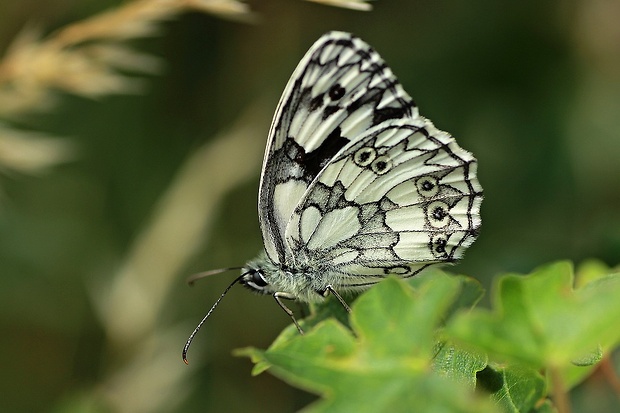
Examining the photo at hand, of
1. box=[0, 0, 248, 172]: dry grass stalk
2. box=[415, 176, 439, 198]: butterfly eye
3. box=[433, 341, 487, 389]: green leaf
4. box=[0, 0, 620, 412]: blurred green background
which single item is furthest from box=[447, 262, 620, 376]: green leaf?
box=[0, 0, 620, 412]: blurred green background

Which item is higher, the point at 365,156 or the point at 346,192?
the point at 365,156

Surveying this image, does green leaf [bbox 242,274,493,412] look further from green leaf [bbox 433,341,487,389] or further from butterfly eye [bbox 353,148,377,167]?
butterfly eye [bbox 353,148,377,167]

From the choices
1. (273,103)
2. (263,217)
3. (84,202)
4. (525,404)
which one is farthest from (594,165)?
(525,404)

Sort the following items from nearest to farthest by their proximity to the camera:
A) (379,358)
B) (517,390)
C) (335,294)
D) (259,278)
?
(379,358) < (517,390) < (335,294) < (259,278)

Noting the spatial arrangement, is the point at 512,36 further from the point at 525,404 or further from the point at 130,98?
the point at 525,404

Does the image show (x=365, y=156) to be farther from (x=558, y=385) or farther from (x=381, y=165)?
(x=558, y=385)

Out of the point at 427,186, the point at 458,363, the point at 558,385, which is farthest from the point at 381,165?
the point at 558,385

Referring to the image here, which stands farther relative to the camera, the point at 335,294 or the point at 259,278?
the point at 259,278
